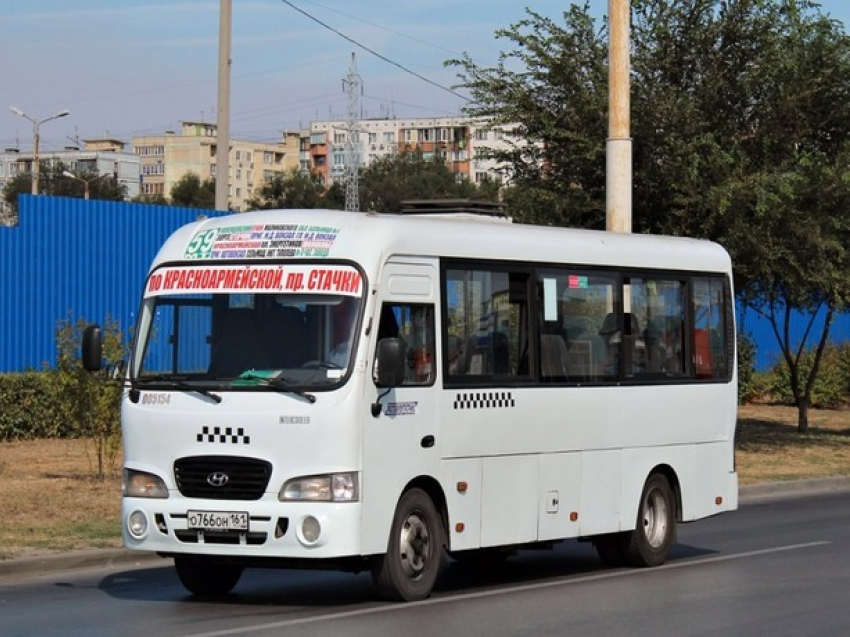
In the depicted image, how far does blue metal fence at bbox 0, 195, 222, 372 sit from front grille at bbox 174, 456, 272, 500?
1750 centimetres

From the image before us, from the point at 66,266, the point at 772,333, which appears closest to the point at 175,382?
the point at 66,266

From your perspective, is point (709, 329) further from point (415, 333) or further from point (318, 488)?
point (318, 488)

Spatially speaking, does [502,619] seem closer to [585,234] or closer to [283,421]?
[283,421]

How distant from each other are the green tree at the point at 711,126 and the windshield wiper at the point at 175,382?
15385 millimetres

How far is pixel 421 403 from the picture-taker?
39.9 ft

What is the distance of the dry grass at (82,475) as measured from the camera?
15828 millimetres

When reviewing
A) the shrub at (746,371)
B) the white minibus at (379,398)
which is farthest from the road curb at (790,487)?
the shrub at (746,371)

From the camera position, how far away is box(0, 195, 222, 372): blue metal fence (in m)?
28.7

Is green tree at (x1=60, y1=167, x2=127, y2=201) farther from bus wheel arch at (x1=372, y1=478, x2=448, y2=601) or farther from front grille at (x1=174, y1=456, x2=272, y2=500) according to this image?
front grille at (x1=174, y1=456, x2=272, y2=500)

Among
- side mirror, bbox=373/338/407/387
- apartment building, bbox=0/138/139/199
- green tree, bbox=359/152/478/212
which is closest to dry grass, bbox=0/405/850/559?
side mirror, bbox=373/338/407/387

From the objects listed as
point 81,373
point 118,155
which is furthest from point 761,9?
point 118,155

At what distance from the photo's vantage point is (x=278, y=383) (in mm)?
11539

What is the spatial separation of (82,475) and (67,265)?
8296 millimetres

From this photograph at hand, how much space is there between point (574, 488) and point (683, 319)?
2586 millimetres
